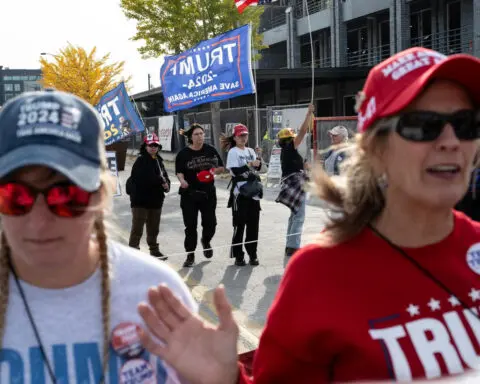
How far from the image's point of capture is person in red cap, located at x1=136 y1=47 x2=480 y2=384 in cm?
171

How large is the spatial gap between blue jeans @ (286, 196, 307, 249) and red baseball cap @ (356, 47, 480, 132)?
641 centimetres

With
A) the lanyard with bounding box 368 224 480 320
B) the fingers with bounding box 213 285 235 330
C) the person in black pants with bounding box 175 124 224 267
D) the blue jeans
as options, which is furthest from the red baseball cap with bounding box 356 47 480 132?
the blue jeans

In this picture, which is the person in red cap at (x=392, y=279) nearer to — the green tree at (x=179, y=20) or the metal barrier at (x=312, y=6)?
the green tree at (x=179, y=20)

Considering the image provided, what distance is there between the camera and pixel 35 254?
167 cm

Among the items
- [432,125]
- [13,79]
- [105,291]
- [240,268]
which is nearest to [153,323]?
[105,291]

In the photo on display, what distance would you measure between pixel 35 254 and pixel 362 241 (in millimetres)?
1001

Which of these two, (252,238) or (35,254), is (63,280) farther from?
(252,238)

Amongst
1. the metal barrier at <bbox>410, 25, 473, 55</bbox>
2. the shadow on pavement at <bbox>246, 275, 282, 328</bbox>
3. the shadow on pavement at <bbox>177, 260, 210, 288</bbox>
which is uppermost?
the metal barrier at <bbox>410, 25, 473, 55</bbox>

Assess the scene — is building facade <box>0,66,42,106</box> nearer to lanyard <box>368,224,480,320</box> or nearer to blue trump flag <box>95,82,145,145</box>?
blue trump flag <box>95,82,145,145</box>

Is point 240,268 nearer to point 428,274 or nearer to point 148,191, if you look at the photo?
point 148,191

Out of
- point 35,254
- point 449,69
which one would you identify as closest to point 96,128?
point 35,254

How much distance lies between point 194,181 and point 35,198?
6552 mm

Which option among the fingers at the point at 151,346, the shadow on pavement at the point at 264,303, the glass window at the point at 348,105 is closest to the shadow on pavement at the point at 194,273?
the shadow on pavement at the point at 264,303

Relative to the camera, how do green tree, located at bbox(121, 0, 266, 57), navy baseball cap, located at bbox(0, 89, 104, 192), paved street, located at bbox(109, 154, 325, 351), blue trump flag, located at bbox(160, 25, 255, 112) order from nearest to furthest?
navy baseball cap, located at bbox(0, 89, 104, 192)
paved street, located at bbox(109, 154, 325, 351)
blue trump flag, located at bbox(160, 25, 255, 112)
green tree, located at bbox(121, 0, 266, 57)
